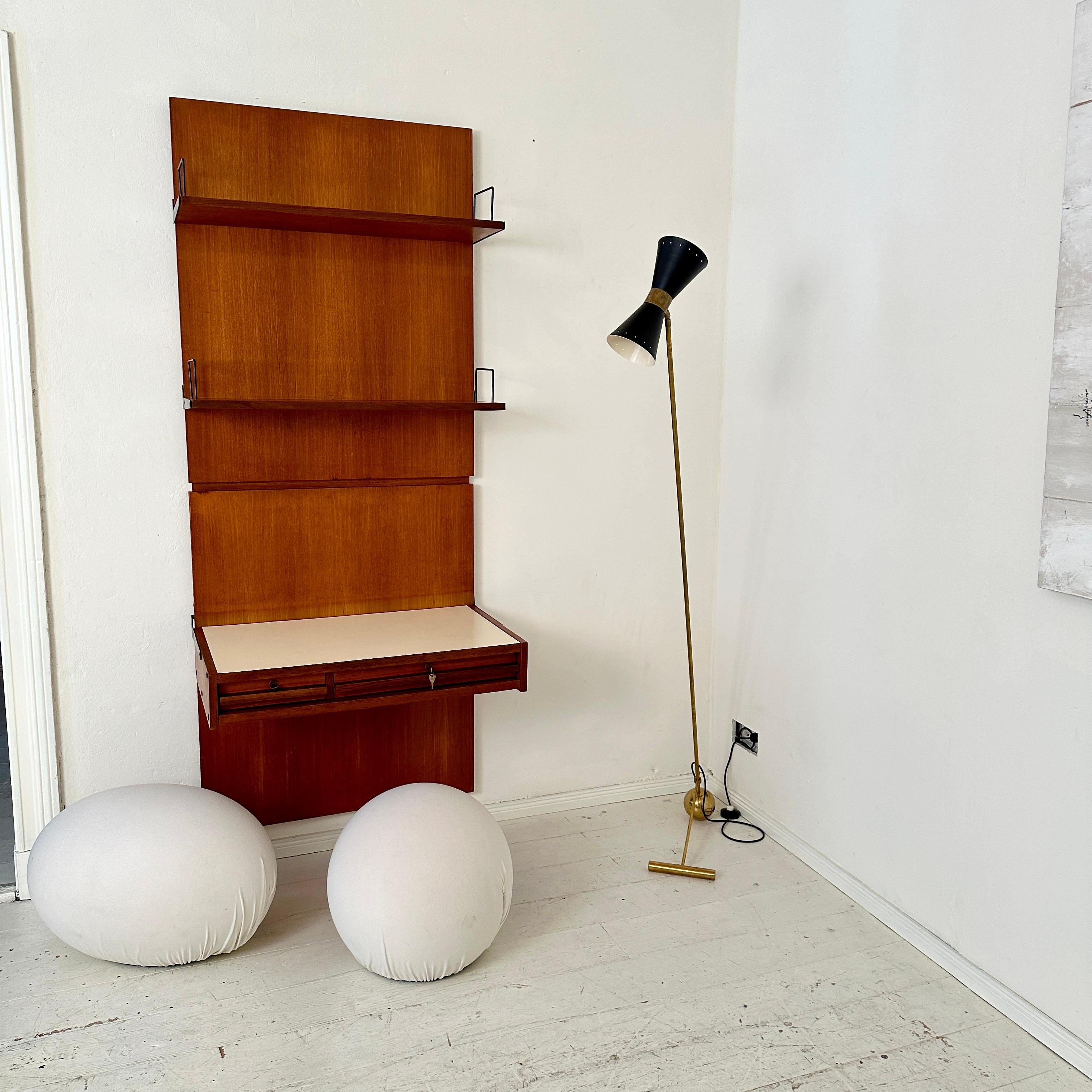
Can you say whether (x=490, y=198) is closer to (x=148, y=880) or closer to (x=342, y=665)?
(x=342, y=665)

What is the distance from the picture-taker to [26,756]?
2.51 m

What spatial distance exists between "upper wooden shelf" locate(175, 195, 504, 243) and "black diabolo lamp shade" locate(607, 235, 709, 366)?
0.43m

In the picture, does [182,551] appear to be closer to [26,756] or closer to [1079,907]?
[26,756]

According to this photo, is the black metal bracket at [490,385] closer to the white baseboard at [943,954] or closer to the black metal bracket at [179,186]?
the black metal bracket at [179,186]

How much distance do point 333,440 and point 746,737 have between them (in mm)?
1612

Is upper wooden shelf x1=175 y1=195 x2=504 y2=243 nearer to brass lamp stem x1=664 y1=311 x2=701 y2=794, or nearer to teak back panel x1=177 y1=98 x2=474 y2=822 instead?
teak back panel x1=177 y1=98 x2=474 y2=822

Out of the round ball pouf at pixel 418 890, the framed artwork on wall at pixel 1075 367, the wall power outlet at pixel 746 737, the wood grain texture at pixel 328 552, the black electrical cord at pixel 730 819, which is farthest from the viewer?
the wall power outlet at pixel 746 737

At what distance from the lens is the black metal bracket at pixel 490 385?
9.30ft

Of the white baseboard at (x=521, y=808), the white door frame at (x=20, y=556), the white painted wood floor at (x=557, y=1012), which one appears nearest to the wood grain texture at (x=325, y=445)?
the white door frame at (x=20, y=556)

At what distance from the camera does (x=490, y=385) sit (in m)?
2.86

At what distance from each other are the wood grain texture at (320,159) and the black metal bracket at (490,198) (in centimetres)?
4

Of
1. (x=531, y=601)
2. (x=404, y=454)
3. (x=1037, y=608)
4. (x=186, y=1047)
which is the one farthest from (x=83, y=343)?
(x=1037, y=608)

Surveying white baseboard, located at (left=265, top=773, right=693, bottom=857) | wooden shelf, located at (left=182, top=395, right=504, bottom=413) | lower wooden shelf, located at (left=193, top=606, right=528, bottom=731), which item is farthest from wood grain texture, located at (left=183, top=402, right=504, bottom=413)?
white baseboard, located at (left=265, top=773, right=693, bottom=857)

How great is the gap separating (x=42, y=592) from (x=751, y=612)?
80.3 inches
